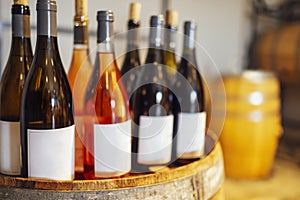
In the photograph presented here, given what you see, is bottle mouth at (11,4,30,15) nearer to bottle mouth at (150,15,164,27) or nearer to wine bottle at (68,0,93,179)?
wine bottle at (68,0,93,179)

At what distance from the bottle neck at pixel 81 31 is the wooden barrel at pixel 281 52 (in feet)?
4.27

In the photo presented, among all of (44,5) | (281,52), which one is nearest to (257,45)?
(281,52)

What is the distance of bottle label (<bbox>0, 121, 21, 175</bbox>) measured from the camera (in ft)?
1.42

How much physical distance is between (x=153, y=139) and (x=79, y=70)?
0.56ft

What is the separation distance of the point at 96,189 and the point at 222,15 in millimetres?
1242

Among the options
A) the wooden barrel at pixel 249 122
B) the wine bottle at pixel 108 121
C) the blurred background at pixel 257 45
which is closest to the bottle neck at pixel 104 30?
the wine bottle at pixel 108 121

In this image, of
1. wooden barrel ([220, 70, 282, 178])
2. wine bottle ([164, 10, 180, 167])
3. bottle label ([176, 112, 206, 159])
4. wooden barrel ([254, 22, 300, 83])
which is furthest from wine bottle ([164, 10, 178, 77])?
wooden barrel ([254, 22, 300, 83])

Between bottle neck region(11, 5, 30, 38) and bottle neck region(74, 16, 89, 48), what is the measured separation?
3.0 inches

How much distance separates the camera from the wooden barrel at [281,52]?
159 centimetres

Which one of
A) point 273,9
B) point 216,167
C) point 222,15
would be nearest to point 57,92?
point 216,167

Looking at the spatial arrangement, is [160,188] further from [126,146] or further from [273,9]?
[273,9]

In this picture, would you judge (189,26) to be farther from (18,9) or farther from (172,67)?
(18,9)

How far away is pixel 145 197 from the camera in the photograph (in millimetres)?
391

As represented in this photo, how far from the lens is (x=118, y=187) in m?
0.38
